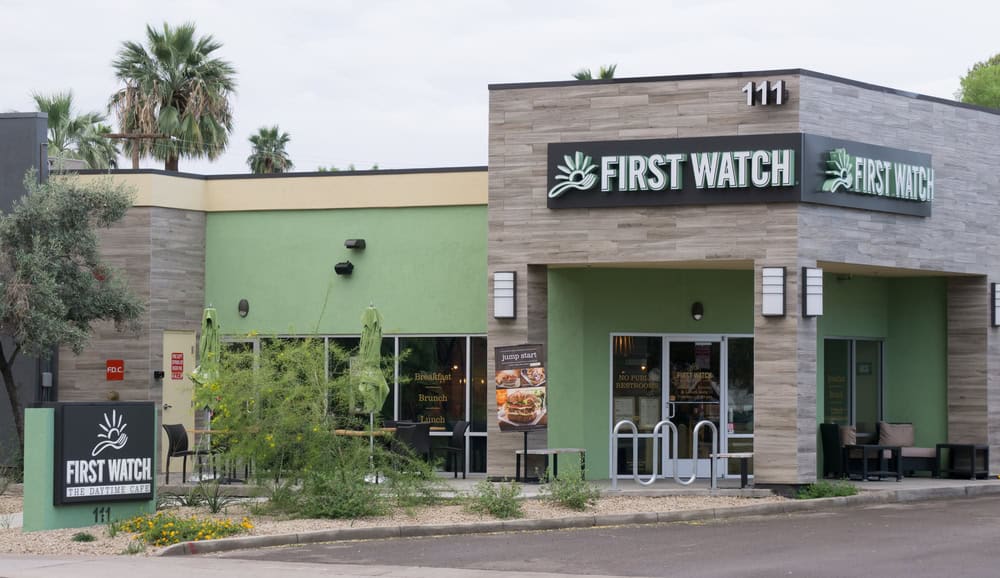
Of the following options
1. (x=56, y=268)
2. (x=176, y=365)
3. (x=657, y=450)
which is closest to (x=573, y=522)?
(x=657, y=450)

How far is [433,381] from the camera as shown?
23.5 m

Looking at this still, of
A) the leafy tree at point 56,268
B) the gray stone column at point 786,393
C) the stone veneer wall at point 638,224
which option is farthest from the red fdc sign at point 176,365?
the gray stone column at point 786,393

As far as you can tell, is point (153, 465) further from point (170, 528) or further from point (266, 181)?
point (266, 181)

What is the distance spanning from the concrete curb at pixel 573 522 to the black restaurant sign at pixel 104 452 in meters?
2.46

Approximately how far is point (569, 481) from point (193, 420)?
29.9 ft

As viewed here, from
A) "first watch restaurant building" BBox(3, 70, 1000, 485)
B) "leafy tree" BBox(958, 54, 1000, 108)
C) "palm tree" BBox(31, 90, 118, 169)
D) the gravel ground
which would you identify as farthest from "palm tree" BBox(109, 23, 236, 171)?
"leafy tree" BBox(958, 54, 1000, 108)

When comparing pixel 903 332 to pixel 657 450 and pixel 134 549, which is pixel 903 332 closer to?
pixel 657 450

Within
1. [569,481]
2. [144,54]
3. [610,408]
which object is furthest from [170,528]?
[144,54]

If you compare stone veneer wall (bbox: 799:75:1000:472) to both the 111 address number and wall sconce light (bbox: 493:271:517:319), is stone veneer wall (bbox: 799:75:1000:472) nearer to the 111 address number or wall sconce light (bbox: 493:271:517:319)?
the 111 address number

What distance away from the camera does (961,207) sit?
22500 mm

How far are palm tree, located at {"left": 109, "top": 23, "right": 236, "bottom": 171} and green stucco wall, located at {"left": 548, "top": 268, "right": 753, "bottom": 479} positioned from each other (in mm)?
20170

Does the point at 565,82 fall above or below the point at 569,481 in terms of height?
above

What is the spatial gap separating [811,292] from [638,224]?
107 inches

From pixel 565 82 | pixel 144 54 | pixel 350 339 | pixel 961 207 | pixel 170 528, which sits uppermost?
pixel 144 54
